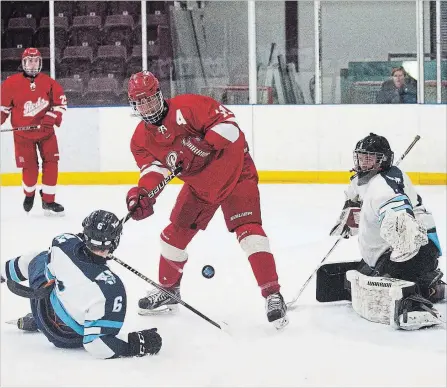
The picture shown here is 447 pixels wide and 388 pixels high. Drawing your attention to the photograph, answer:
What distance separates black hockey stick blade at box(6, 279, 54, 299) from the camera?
7.78ft

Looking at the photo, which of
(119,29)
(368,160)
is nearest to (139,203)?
(368,160)

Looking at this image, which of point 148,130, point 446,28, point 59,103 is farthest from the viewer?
point 446,28

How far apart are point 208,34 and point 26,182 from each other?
1.89m

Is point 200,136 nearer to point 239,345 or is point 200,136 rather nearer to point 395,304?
point 239,345

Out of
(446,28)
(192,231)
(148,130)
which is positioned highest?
(446,28)

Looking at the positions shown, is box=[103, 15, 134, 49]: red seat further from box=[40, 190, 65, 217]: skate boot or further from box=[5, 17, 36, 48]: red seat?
box=[40, 190, 65, 217]: skate boot

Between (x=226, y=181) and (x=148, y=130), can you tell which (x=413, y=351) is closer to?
(x=226, y=181)

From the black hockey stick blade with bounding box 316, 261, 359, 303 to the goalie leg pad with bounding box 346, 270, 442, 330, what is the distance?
205mm

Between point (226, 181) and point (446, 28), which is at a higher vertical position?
point (446, 28)

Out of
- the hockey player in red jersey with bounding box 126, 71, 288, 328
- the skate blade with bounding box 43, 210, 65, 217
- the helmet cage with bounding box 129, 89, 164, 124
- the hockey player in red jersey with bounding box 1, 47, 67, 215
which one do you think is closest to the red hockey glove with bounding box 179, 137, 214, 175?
the hockey player in red jersey with bounding box 126, 71, 288, 328

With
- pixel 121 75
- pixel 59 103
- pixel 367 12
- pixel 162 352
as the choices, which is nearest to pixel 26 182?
pixel 59 103

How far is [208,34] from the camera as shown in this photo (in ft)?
21.5

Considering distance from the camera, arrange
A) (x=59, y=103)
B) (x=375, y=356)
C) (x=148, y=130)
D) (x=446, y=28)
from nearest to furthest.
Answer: (x=375, y=356), (x=148, y=130), (x=59, y=103), (x=446, y=28)

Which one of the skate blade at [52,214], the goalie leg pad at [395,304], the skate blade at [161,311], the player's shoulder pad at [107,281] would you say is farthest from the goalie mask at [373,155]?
the skate blade at [52,214]
